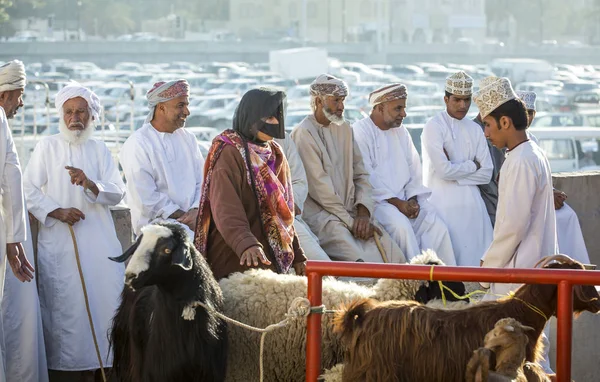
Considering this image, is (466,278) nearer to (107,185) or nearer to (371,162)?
(107,185)

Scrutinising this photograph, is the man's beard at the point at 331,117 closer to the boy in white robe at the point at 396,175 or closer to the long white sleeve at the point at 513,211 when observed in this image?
the boy in white robe at the point at 396,175

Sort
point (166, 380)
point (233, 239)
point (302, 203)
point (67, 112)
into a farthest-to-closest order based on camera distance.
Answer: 1. point (302, 203)
2. point (67, 112)
3. point (233, 239)
4. point (166, 380)

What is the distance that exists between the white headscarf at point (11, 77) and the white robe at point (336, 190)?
7.79 feet

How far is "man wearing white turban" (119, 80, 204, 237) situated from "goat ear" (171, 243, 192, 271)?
2410 mm

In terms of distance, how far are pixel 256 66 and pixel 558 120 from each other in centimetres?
3020

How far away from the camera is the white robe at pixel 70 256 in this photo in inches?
263

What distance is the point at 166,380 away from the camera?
4594 mm

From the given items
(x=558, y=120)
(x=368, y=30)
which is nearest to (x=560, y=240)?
(x=558, y=120)

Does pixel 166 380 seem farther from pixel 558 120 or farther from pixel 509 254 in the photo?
pixel 558 120

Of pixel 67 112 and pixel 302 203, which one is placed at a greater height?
pixel 67 112

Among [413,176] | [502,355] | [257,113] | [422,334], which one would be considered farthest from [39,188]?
[502,355]

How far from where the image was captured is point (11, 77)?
645 cm

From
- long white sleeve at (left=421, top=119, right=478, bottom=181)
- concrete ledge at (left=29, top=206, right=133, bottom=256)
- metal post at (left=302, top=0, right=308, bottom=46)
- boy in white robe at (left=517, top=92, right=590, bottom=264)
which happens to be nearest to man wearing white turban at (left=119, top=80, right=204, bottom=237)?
concrete ledge at (left=29, top=206, right=133, bottom=256)

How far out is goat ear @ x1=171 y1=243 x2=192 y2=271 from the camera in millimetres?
4465
